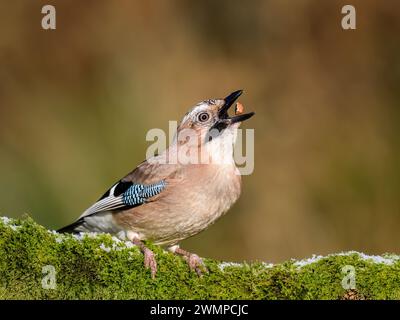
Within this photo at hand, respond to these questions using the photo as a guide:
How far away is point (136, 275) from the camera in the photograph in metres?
5.48

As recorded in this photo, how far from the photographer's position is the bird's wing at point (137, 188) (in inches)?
282

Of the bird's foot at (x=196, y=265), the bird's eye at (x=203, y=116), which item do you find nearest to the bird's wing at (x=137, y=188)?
the bird's eye at (x=203, y=116)

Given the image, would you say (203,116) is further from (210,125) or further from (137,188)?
(137,188)

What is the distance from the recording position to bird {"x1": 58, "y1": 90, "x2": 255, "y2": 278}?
6.92 meters

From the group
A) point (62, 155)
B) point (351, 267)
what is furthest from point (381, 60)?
point (351, 267)

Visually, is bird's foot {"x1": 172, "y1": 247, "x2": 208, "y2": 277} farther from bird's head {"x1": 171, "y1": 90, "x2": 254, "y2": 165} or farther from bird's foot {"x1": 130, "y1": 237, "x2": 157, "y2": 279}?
bird's head {"x1": 171, "y1": 90, "x2": 254, "y2": 165}

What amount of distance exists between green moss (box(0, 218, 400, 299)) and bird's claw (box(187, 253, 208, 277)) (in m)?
0.04

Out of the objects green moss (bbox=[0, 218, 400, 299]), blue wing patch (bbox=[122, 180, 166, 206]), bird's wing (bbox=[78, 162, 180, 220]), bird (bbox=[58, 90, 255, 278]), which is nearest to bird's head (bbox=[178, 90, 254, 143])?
bird (bbox=[58, 90, 255, 278])

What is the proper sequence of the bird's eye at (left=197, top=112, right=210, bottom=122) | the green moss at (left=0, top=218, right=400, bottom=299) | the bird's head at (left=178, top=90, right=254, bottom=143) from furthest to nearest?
the bird's eye at (left=197, top=112, right=210, bottom=122) → the bird's head at (left=178, top=90, right=254, bottom=143) → the green moss at (left=0, top=218, right=400, bottom=299)

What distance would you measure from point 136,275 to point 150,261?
0.52ft

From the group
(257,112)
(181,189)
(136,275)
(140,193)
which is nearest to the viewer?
Result: (136,275)

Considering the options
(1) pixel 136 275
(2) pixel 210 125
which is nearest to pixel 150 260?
(1) pixel 136 275
